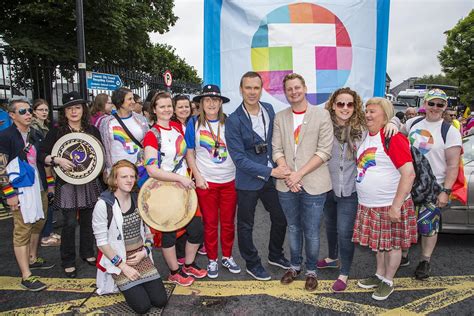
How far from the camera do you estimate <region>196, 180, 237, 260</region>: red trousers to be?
350cm

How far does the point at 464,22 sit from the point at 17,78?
138 feet

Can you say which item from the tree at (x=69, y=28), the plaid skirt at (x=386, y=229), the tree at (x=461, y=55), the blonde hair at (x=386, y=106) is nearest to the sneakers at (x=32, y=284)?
the plaid skirt at (x=386, y=229)

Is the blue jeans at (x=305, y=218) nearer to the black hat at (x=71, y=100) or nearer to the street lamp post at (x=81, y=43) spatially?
the black hat at (x=71, y=100)

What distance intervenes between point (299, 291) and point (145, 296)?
54.5 inches

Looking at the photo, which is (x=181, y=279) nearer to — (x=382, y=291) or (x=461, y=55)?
(x=382, y=291)

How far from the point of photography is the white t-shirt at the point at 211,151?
344 centimetres

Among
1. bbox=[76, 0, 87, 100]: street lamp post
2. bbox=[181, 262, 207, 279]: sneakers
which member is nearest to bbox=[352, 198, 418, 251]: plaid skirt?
bbox=[181, 262, 207, 279]: sneakers

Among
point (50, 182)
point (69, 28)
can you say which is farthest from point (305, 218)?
point (69, 28)

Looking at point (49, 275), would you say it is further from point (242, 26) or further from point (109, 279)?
point (242, 26)

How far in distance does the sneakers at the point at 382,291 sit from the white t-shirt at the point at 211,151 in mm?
1684

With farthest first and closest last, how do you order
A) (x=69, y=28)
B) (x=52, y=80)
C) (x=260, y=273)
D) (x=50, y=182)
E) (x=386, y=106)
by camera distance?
(x=69, y=28) < (x=52, y=80) < (x=50, y=182) < (x=260, y=273) < (x=386, y=106)

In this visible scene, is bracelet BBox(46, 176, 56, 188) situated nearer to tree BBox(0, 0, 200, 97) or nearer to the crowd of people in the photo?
the crowd of people

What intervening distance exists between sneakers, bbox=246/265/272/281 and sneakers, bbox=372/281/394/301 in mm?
983

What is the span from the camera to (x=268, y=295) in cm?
324
